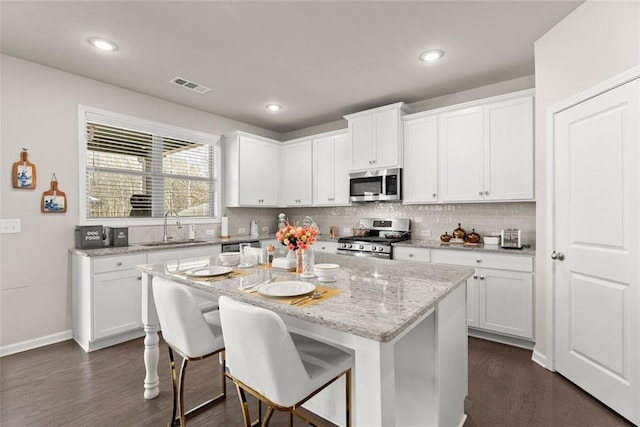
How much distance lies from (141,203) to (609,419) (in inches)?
183

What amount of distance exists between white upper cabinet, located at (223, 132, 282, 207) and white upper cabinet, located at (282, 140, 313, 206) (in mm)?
233

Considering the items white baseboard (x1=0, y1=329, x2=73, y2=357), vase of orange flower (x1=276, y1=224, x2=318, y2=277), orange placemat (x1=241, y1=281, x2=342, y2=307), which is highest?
vase of orange flower (x1=276, y1=224, x2=318, y2=277)

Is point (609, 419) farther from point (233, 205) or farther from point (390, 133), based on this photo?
point (233, 205)

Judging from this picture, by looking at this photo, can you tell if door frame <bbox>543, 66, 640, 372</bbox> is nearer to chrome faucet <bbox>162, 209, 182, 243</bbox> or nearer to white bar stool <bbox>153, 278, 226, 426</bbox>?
white bar stool <bbox>153, 278, 226, 426</bbox>

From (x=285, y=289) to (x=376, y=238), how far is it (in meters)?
2.59

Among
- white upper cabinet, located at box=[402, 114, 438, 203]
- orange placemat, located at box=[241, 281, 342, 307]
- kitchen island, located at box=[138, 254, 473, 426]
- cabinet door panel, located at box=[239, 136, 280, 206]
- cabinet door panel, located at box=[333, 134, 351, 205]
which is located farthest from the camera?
cabinet door panel, located at box=[239, 136, 280, 206]

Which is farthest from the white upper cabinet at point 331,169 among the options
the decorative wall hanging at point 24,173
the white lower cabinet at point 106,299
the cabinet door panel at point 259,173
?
the decorative wall hanging at point 24,173

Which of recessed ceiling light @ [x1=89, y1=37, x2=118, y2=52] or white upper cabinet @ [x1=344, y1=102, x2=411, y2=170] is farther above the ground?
recessed ceiling light @ [x1=89, y1=37, x2=118, y2=52]

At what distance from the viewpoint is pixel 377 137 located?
157 inches

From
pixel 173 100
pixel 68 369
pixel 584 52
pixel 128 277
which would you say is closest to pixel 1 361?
pixel 68 369

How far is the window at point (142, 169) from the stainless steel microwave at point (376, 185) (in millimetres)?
2047

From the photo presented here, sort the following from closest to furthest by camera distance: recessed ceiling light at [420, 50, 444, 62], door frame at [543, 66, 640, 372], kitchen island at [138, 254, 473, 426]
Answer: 1. kitchen island at [138, 254, 473, 426]
2. door frame at [543, 66, 640, 372]
3. recessed ceiling light at [420, 50, 444, 62]

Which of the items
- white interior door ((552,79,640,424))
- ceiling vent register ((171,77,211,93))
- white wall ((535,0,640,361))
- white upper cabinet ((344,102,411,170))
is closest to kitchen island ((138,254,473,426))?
white interior door ((552,79,640,424))

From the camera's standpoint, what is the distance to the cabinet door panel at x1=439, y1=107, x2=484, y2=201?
335cm
